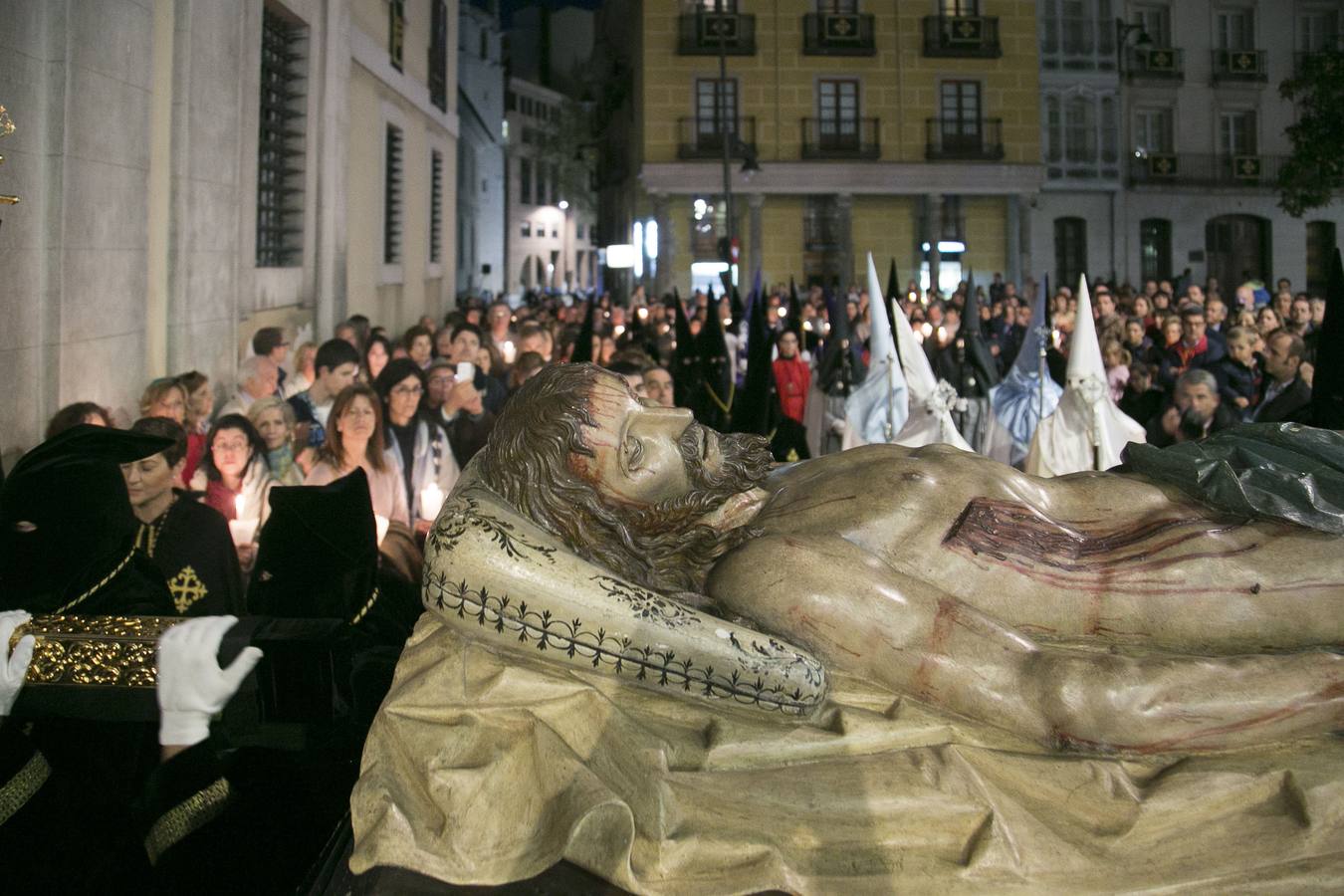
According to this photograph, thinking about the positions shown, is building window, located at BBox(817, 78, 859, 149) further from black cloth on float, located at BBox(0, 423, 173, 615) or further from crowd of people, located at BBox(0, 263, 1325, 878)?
black cloth on float, located at BBox(0, 423, 173, 615)

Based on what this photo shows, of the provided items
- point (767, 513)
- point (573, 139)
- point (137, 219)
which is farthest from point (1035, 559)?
point (573, 139)

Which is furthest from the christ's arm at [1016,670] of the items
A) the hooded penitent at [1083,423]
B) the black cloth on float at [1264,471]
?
the hooded penitent at [1083,423]

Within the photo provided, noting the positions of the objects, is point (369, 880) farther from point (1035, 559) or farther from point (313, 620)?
point (1035, 559)

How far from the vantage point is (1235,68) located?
107 feet

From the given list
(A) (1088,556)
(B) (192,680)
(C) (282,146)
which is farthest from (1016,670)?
(C) (282,146)

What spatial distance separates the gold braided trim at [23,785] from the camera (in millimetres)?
3092

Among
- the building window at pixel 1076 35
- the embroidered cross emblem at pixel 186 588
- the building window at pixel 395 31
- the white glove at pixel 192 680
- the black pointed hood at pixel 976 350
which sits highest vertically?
the building window at pixel 1076 35

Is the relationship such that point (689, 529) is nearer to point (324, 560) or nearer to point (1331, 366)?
point (324, 560)

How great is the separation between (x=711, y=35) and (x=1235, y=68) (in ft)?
46.2

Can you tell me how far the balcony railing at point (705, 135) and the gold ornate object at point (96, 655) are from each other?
27.0m

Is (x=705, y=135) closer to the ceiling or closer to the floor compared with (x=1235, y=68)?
closer to the floor

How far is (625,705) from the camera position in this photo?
2789 millimetres

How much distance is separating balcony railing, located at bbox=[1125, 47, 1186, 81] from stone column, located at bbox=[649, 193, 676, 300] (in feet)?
41.8

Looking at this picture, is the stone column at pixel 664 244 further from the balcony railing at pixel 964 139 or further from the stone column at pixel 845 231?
the balcony railing at pixel 964 139
